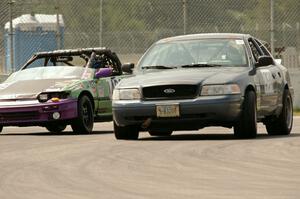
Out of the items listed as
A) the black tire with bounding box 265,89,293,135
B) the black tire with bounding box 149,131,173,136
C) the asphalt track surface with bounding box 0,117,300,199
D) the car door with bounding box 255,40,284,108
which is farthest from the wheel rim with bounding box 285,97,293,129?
the black tire with bounding box 149,131,173,136

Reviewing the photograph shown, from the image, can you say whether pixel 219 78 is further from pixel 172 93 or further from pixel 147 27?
pixel 147 27

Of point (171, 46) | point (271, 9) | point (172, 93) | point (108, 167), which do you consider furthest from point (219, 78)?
point (271, 9)

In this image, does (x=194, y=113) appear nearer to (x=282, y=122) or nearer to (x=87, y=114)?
(x=282, y=122)

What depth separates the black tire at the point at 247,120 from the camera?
14.5 m

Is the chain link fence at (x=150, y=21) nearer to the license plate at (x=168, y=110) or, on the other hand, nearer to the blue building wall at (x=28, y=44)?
the blue building wall at (x=28, y=44)

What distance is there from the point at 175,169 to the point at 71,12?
54.0 ft

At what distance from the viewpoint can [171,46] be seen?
16.1 m

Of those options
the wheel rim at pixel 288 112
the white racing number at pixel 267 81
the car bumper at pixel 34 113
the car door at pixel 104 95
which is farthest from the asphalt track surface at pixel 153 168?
the car door at pixel 104 95

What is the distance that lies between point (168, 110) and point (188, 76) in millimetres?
560

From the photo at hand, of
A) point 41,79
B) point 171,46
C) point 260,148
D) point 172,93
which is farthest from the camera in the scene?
point 41,79

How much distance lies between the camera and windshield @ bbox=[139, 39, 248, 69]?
1554 cm

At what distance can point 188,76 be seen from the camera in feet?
48.1

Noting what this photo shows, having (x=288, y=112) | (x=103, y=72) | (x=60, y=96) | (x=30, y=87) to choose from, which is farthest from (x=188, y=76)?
(x=103, y=72)

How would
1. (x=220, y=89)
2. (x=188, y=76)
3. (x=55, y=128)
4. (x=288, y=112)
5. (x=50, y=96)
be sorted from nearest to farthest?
(x=220, y=89) < (x=188, y=76) < (x=288, y=112) < (x=50, y=96) < (x=55, y=128)
